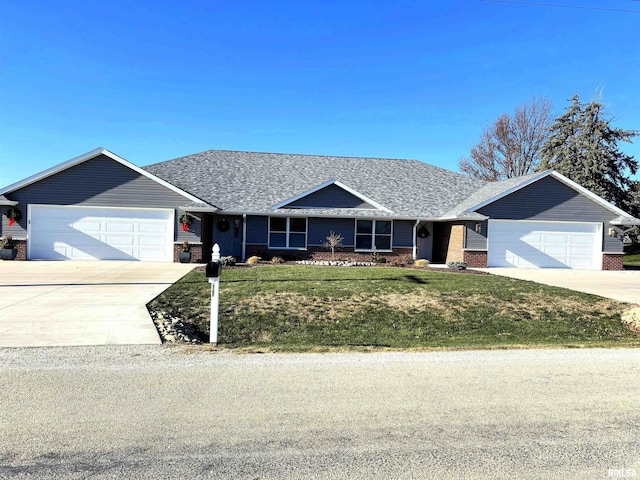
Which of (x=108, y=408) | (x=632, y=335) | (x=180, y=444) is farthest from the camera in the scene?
(x=632, y=335)

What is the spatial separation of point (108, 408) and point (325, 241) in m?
16.9

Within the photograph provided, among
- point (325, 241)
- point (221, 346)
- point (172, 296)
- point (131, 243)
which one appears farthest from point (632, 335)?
point (131, 243)

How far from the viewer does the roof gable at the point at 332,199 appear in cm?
2050

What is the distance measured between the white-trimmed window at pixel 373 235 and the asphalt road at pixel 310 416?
15.2 meters

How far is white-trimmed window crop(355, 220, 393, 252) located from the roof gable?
0.75 metres

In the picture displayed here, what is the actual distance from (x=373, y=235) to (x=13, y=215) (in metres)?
15.8

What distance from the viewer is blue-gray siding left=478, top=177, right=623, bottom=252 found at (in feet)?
66.2

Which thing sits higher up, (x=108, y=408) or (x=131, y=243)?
(x=131, y=243)

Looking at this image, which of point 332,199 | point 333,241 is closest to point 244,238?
point 333,241

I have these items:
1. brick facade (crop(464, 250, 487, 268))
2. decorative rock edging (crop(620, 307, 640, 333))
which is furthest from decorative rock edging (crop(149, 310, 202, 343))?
brick facade (crop(464, 250, 487, 268))

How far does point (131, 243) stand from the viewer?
60.7 feet

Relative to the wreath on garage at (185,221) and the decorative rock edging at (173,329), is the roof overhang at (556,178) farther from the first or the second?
the decorative rock edging at (173,329)

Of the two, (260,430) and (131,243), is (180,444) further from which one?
(131,243)

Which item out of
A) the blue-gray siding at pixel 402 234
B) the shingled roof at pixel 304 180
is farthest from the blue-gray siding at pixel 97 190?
the blue-gray siding at pixel 402 234
